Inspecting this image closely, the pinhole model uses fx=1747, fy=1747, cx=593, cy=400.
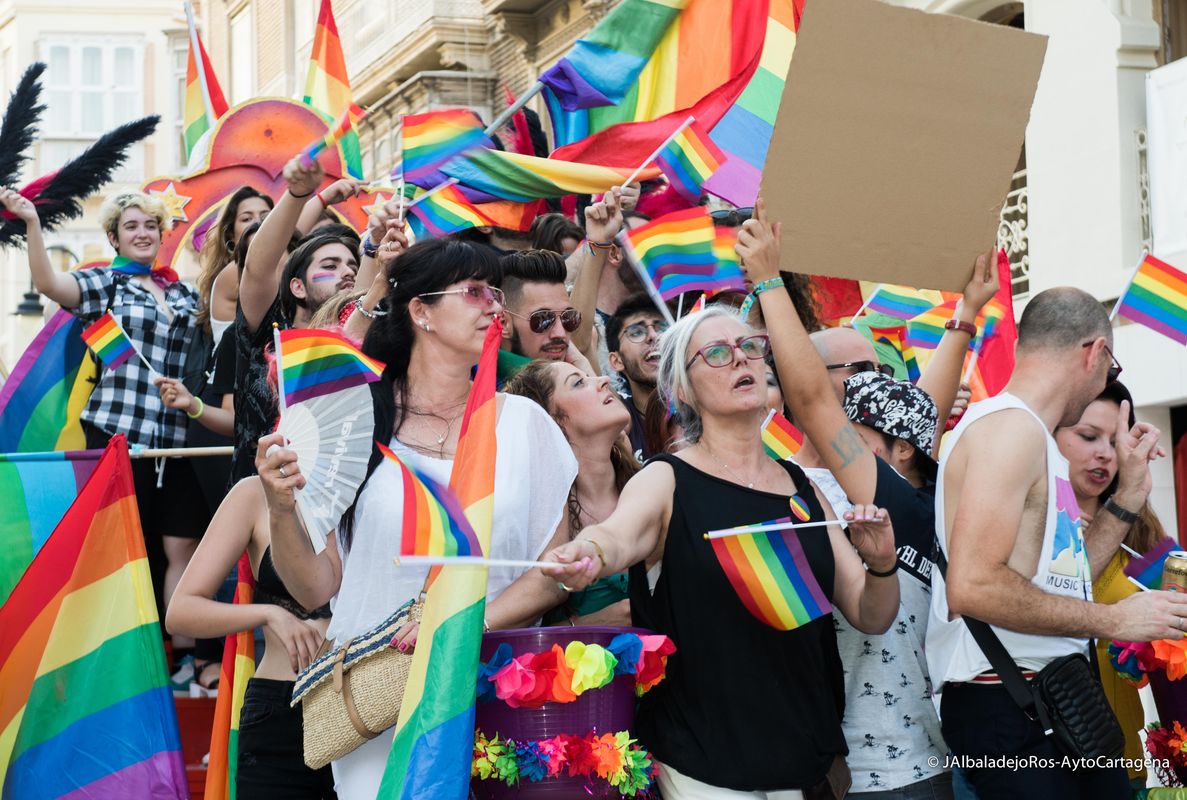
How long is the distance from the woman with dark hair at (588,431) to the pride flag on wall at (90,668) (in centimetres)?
154

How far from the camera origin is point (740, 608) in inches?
175

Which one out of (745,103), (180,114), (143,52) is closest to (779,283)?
(745,103)

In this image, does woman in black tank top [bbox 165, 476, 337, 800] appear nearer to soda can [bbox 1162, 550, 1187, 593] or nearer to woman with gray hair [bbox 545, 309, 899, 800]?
woman with gray hair [bbox 545, 309, 899, 800]

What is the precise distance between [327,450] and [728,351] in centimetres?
111

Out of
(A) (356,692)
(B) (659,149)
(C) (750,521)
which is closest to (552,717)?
(A) (356,692)

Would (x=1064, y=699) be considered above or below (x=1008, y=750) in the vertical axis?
above

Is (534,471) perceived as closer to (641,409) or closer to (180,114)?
(641,409)

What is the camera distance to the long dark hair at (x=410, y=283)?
4.95 metres

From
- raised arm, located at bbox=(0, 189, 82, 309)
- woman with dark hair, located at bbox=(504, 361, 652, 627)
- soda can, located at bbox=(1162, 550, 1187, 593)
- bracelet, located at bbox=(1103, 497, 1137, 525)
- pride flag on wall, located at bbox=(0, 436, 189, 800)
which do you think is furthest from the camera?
raised arm, located at bbox=(0, 189, 82, 309)

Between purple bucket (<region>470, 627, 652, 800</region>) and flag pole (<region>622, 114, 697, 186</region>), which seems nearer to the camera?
purple bucket (<region>470, 627, 652, 800</region>)

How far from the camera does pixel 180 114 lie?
3809 centimetres

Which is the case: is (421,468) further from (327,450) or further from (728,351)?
(728,351)

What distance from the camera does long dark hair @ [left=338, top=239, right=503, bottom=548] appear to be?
16.2 ft

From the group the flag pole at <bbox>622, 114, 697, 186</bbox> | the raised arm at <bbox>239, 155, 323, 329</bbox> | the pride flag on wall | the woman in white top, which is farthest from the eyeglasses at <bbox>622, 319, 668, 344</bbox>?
the pride flag on wall
